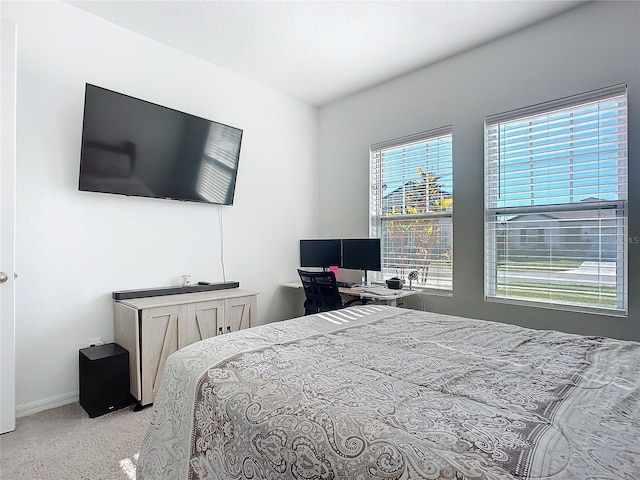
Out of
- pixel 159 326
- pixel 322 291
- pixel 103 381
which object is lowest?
pixel 103 381

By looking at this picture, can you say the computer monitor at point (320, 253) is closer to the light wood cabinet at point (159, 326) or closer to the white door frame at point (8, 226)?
the light wood cabinet at point (159, 326)

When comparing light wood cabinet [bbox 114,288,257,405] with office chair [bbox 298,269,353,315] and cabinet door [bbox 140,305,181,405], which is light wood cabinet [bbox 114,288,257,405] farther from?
office chair [bbox 298,269,353,315]

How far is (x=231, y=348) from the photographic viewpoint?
1.37 metres

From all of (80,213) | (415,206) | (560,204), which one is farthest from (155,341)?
(560,204)

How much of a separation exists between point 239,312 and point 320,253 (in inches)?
51.2

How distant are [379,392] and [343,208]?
11.0ft

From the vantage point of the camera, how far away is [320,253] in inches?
160

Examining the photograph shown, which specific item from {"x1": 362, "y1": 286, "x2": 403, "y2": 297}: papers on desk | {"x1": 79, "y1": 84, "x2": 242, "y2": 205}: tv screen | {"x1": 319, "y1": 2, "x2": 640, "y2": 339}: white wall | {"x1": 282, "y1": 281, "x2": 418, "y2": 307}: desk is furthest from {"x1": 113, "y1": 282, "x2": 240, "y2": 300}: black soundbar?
{"x1": 319, "y1": 2, "x2": 640, "y2": 339}: white wall

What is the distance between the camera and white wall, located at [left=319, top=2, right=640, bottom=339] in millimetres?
2434

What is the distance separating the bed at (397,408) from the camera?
709 millimetres

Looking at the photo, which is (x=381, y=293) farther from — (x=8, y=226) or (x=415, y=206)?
(x=8, y=226)

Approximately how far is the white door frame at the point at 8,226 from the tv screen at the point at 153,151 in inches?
16.4

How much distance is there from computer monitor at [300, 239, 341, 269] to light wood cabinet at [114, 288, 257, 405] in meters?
1.26

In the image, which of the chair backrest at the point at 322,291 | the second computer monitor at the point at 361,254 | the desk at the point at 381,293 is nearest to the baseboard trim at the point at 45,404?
the chair backrest at the point at 322,291
